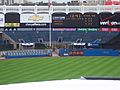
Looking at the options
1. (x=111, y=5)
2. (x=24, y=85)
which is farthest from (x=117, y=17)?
(x=24, y=85)

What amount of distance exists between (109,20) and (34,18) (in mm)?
13920

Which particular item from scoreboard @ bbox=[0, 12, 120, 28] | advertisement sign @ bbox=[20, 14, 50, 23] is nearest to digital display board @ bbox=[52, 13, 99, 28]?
scoreboard @ bbox=[0, 12, 120, 28]

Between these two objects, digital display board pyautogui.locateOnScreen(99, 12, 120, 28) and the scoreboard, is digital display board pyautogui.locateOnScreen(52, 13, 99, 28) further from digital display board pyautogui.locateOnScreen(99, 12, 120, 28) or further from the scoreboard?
digital display board pyautogui.locateOnScreen(99, 12, 120, 28)

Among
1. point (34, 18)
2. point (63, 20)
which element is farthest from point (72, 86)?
point (34, 18)

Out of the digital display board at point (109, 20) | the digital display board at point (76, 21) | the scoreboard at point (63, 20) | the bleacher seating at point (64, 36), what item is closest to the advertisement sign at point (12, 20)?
the scoreboard at point (63, 20)

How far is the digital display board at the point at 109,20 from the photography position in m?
61.3

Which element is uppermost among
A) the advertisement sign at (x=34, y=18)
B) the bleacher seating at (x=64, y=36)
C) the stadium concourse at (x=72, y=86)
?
the advertisement sign at (x=34, y=18)

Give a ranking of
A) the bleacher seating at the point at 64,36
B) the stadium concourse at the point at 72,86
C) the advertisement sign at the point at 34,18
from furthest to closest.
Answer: the bleacher seating at the point at 64,36, the advertisement sign at the point at 34,18, the stadium concourse at the point at 72,86

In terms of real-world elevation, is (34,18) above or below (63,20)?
above

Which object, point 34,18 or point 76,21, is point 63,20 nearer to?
point 76,21

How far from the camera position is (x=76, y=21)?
6162 cm

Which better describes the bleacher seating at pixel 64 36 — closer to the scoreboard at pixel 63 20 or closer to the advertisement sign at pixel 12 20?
the scoreboard at pixel 63 20

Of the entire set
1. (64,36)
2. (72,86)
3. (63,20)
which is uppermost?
(63,20)

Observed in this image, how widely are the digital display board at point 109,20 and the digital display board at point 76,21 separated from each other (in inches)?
37.2
